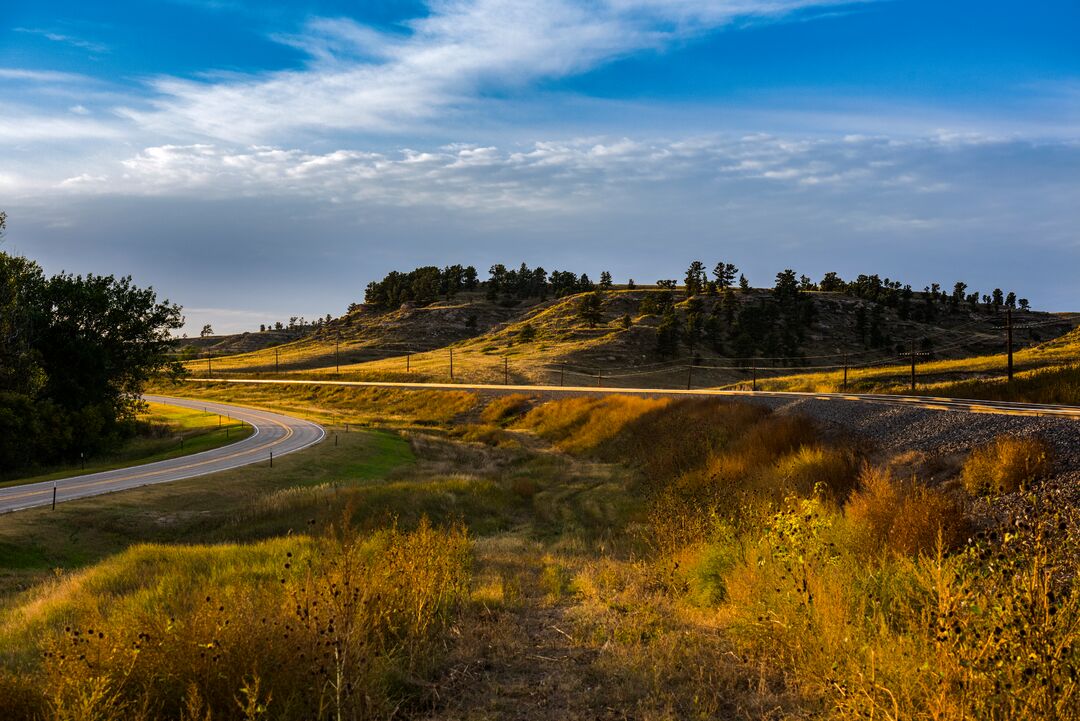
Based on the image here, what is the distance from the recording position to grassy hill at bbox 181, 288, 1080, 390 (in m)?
77.4

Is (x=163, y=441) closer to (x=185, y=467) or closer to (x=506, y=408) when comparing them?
(x=185, y=467)

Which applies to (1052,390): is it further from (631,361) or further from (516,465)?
(631,361)

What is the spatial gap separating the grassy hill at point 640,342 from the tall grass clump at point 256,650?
47.1 m

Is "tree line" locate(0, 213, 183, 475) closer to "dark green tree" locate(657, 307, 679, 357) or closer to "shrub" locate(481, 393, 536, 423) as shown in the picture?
"shrub" locate(481, 393, 536, 423)

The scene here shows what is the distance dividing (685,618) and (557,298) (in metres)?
146

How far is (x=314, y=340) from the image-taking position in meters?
143

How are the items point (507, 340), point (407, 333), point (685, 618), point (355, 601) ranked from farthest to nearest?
point (407, 333) → point (507, 340) → point (685, 618) → point (355, 601)

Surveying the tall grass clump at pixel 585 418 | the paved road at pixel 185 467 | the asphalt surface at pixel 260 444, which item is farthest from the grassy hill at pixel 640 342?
the paved road at pixel 185 467

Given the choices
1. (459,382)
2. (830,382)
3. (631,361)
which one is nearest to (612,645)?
(830,382)

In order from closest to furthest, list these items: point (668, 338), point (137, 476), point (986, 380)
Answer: point (137, 476) → point (986, 380) → point (668, 338)

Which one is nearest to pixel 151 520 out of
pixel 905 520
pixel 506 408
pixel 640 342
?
pixel 905 520

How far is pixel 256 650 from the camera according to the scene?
562cm

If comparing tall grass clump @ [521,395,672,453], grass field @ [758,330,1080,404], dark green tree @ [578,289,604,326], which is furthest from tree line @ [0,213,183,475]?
dark green tree @ [578,289,604,326]

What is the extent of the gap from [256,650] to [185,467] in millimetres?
26488
